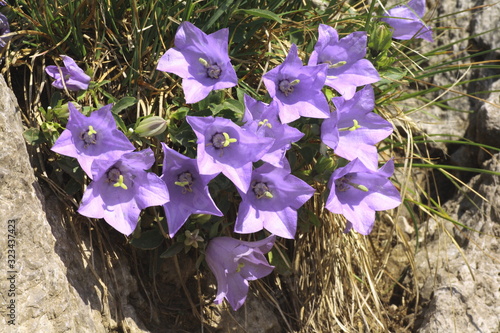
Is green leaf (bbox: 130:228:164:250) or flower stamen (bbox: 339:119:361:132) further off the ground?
flower stamen (bbox: 339:119:361:132)

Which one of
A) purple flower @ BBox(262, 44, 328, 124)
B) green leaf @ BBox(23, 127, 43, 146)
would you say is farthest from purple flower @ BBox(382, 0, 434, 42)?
green leaf @ BBox(23, 127, 43, 146)

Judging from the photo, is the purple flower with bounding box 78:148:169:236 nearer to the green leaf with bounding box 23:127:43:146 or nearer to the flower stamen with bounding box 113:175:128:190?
the flower stamen with bounding box 113:175:128:190

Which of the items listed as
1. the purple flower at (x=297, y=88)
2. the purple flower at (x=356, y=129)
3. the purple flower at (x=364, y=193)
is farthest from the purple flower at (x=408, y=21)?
the purple flower at (x=364, y=193)

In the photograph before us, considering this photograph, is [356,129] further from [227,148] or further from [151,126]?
[151,126]

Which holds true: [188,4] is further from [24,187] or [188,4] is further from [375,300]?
[375,300]

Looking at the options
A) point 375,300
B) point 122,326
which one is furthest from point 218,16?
point 375,300

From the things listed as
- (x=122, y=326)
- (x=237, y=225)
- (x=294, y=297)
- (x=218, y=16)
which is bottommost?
(x=294, y=297)

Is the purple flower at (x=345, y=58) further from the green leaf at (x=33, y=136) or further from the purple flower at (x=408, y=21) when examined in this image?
the green leaf at (x=33, y=136)
